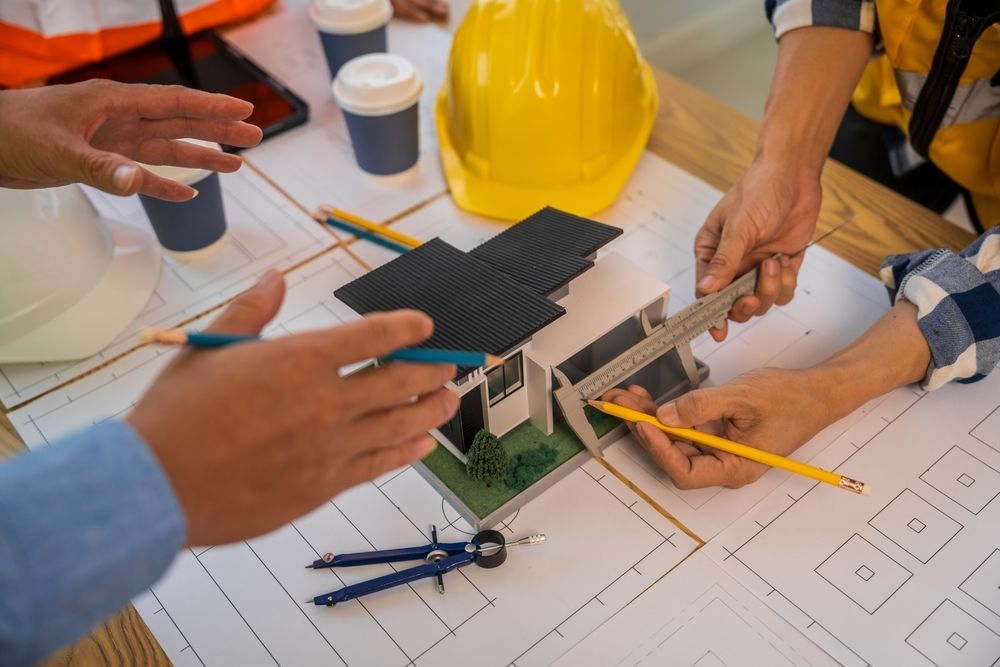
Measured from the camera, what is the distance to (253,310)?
2.53 ft

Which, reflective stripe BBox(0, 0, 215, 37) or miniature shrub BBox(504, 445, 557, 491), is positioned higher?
reflective stripe BBox(0, 0, 215, 37)

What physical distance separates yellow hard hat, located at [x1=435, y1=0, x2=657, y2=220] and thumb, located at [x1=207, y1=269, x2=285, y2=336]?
0.71 m

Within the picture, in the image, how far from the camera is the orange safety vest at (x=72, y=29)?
166 cm

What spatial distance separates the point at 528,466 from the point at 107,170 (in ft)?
2.06

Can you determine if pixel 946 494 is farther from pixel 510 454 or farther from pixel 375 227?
pixel 375 227

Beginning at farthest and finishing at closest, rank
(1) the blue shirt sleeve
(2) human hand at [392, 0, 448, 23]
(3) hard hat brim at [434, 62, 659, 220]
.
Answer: (2) human hand at [392, 0, 448, 23], (3) hard hat brim at [434, 62, 659, 220], (1) the blue shirt sleeve

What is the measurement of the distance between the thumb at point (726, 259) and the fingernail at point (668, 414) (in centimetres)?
24

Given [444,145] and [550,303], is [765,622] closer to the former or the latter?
[550,303]

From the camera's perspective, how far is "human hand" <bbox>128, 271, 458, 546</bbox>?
0.65 meters

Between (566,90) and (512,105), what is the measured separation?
9cm

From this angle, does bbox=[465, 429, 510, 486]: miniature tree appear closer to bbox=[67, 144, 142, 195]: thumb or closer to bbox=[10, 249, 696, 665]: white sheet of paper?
bbox=[10, 249, 696, 665]: white sheet of paper

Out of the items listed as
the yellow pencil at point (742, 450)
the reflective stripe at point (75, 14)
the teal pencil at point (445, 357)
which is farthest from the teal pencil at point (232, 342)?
the reflective stripe at point (75, 14)

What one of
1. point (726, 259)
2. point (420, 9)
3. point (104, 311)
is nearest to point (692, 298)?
point (726, 259)

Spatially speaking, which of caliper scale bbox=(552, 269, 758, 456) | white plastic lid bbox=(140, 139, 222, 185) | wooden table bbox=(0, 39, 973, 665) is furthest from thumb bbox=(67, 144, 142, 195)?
caliper scale bbox=(552, 269, 758, 456)
